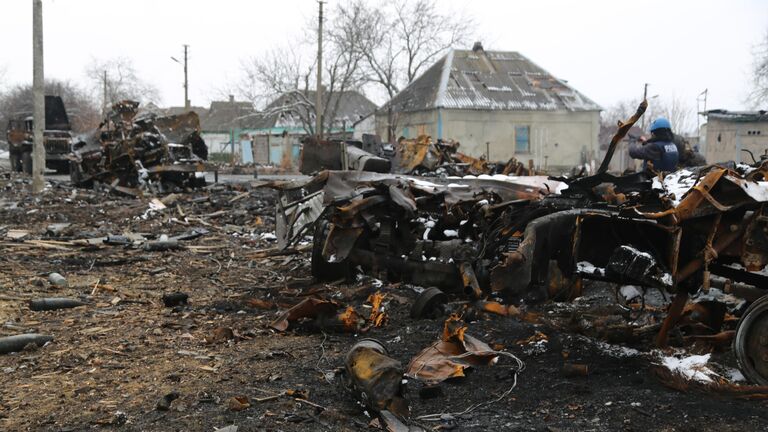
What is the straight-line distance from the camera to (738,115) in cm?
2664

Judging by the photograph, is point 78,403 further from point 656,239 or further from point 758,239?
point 758,239

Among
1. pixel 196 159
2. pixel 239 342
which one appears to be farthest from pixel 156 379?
pixel 196 159

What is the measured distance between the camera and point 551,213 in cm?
543

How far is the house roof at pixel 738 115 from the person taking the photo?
26.3 m

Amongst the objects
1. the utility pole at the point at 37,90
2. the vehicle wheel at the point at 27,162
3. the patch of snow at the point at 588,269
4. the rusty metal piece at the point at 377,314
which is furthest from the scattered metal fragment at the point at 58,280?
the vehicle wheel at the point at 27,162

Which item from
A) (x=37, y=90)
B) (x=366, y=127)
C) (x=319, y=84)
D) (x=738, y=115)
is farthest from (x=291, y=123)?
(x=738, y=115)

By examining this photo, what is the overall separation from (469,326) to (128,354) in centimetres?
297

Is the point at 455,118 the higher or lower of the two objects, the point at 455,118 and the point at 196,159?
the higher

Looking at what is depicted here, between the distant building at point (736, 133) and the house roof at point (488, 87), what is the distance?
10414 mm

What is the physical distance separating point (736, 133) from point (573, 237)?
25.9m

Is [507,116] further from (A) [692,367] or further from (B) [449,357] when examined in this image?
(A) [692,367]

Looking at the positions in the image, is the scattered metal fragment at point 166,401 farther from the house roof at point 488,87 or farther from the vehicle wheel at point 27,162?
the house roof at point 488,87

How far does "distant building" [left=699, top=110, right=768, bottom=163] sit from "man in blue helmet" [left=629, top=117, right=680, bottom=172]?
20.9 m

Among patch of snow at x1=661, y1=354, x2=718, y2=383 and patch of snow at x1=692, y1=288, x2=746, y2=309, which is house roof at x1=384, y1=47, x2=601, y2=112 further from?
patch of snow at x1=661, y1=354, x2=718, y2=383
